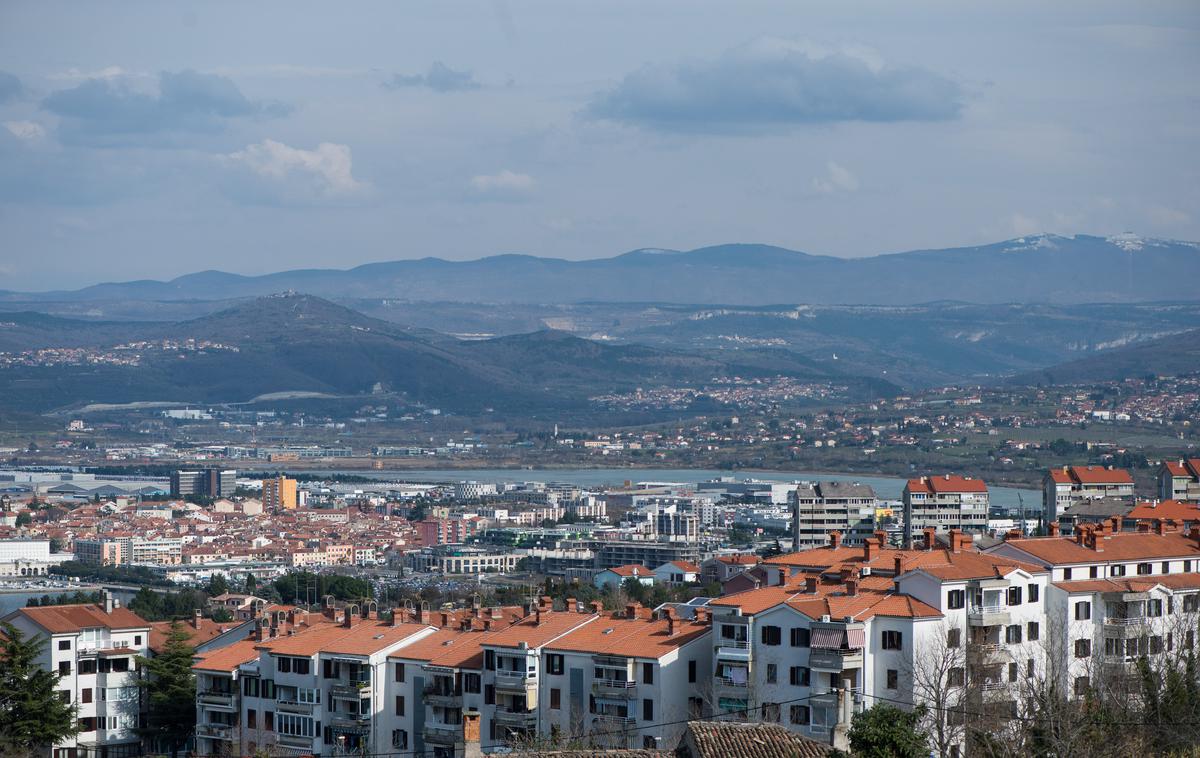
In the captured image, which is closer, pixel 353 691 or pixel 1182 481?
pixel 353 691

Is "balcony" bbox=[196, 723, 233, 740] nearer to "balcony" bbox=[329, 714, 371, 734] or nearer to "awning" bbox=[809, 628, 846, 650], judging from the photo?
"balcony" bbox=[329, 714, 371, 734]

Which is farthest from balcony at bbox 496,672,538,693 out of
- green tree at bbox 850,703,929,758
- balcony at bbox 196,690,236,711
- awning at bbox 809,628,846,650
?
→ green tree at bbox 850,703,929,758

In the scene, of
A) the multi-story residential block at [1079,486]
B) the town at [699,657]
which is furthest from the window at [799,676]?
the multi-story residential block at [1079,486]

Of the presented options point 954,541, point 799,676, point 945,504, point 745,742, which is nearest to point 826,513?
point 945,504

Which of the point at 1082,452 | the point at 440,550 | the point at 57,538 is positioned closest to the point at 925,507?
the point at 440,550

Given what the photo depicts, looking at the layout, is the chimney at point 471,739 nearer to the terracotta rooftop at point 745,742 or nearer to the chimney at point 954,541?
the terracotta rooftop at point 745,742

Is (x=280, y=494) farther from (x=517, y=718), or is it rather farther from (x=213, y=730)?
(x=517, y=718)
